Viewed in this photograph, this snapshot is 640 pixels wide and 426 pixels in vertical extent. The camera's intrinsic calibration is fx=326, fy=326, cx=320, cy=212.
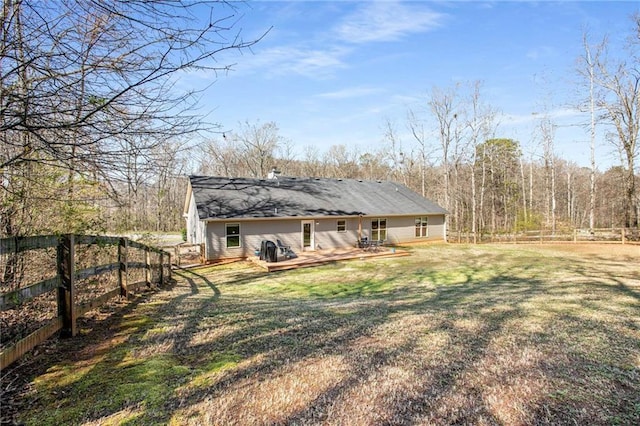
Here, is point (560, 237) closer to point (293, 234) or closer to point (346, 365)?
point (293, 234)

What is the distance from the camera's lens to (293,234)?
1864 centimetres

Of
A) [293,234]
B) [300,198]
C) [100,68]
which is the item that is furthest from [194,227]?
[100,68]

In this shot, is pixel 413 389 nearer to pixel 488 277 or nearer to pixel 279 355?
pixel 279 355

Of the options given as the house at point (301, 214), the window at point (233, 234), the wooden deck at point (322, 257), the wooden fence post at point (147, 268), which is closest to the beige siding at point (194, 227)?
the house at point (301, 214)

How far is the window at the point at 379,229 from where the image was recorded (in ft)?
71.2

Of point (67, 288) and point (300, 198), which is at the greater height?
point (300, 198)

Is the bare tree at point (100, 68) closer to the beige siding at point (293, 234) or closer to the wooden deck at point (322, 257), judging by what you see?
the wooden deck at point (322, 257)

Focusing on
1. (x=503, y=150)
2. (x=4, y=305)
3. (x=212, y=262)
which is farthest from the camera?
(x=503, y=150)

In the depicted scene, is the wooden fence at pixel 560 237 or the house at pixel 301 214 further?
the wooden fence at pixel 560 237

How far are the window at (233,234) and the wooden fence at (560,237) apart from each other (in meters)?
16.3

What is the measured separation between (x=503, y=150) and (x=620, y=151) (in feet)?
39.2

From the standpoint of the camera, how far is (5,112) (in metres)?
2.46

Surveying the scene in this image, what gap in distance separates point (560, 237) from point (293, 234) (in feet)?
60.6

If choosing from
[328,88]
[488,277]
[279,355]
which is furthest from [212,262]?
[279,355]
